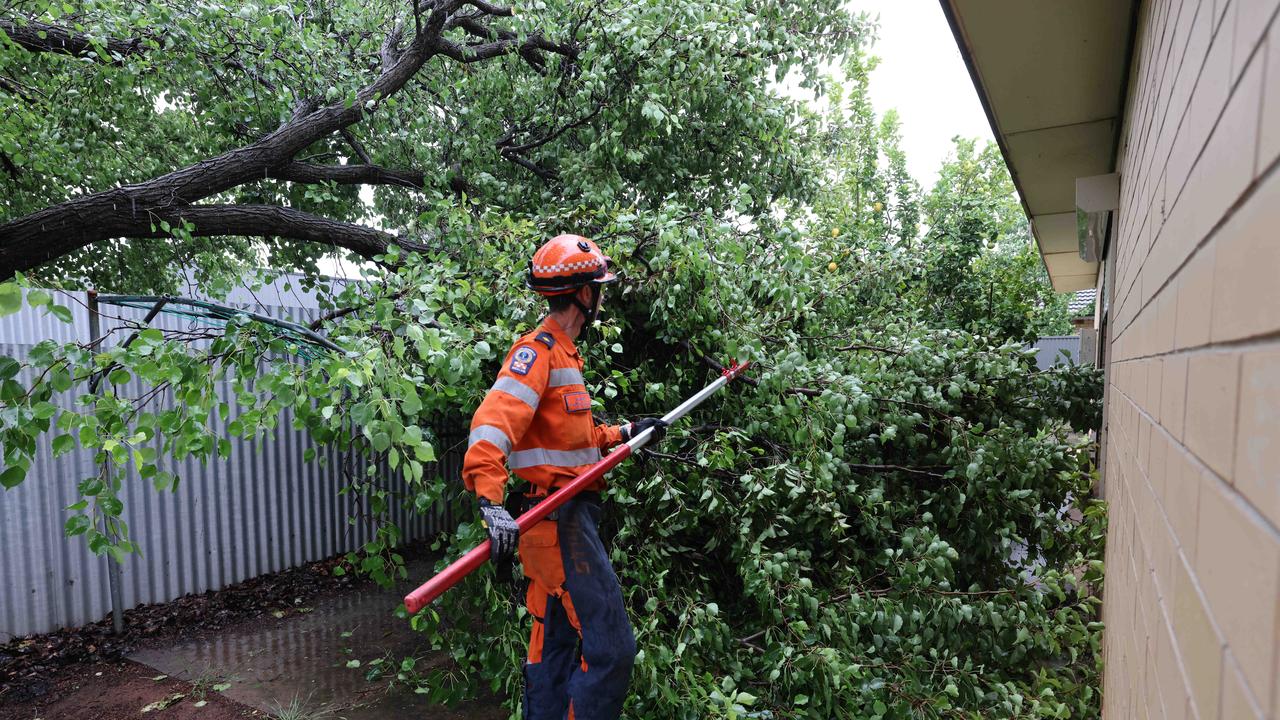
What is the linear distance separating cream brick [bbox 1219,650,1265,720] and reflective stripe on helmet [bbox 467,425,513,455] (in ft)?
6.86

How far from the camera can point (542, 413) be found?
286 cm

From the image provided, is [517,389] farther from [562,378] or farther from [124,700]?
[124,700]

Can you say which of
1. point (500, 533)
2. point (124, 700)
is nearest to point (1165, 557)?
point (500, 533)

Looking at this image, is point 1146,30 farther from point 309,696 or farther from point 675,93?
point 309,696

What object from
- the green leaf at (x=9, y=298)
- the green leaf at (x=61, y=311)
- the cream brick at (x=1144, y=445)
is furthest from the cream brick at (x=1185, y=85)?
the green leaf at (x=61, y=311)

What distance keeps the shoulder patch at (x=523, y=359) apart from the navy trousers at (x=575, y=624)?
596mm

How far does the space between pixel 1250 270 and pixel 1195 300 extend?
360mm

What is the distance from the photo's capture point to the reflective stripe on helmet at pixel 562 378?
2.81 meters

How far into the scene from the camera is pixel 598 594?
2762 millimetres

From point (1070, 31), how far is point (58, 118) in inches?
316

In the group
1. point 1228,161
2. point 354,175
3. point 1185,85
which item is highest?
point 354,175

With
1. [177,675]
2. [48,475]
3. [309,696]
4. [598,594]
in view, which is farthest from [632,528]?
[48,475]

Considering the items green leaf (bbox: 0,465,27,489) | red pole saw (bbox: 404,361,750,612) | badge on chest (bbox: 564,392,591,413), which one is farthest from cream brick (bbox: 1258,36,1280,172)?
green leaf (bbox: 0,465,27,489)

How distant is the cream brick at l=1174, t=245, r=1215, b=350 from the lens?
2.89 ft
